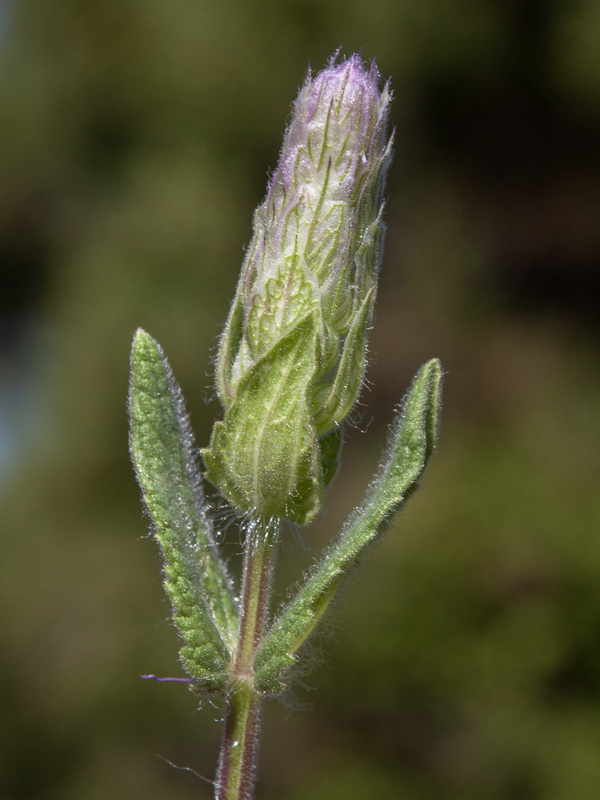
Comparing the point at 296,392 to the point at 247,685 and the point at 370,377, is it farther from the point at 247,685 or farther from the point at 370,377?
the point at 370,377

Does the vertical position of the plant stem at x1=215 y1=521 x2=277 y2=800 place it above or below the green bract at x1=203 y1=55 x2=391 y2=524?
below

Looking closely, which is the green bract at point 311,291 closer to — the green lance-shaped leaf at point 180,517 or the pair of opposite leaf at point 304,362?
the pair of opposite leaf at point 304,362

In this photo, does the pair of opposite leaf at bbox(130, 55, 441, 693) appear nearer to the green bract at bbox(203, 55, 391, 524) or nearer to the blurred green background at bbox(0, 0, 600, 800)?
the green bract at bbox(203, 55, 391, 524)

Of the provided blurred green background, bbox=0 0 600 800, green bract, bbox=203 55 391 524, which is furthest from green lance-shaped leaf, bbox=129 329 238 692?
blurred green background, bbox=0 0 600 800

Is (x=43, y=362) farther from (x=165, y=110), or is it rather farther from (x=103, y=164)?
(x=165, y=110)

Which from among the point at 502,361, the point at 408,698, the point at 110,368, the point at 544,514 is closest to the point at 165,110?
the point at 110,368

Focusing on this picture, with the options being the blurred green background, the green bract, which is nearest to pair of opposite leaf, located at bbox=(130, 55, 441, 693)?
the green bract

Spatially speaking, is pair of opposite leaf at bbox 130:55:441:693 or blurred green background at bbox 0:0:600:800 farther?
blurred green background at bbox 0:0:600:800
